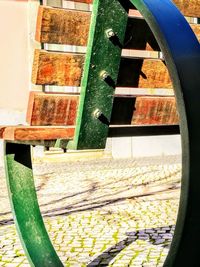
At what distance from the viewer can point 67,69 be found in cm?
187

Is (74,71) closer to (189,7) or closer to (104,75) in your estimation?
(104,75)

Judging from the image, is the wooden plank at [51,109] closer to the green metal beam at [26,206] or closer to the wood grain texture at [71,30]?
the wood grain texture at [71,30]

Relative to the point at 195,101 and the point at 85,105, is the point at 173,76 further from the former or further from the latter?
the point at 85,105

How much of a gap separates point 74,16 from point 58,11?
8 centimetres

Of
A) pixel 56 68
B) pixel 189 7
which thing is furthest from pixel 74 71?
pixel 189 7

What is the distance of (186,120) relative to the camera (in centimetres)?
102

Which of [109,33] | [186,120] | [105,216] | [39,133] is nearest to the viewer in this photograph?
[186,120]

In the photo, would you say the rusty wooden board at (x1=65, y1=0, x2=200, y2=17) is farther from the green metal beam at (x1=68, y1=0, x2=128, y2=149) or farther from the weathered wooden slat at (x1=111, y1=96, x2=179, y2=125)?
the green metal beam at (x1=68, y1=0, x2=128, y2=149)

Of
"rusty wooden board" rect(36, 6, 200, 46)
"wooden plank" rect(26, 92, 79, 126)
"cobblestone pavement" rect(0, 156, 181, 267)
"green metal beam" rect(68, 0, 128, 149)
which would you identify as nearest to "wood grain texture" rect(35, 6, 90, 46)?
"rusty wooden board" rect(36, 6, 200, 46)

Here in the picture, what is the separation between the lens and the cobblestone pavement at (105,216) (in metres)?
3.55

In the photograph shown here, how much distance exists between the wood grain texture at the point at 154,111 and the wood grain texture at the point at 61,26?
0.31m

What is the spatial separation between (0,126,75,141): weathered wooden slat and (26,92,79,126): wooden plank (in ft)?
0.16

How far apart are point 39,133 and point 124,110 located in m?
0.29

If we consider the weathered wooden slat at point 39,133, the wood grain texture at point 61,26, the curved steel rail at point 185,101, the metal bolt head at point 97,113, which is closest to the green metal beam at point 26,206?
the weathered wooden slat at point 39,133
